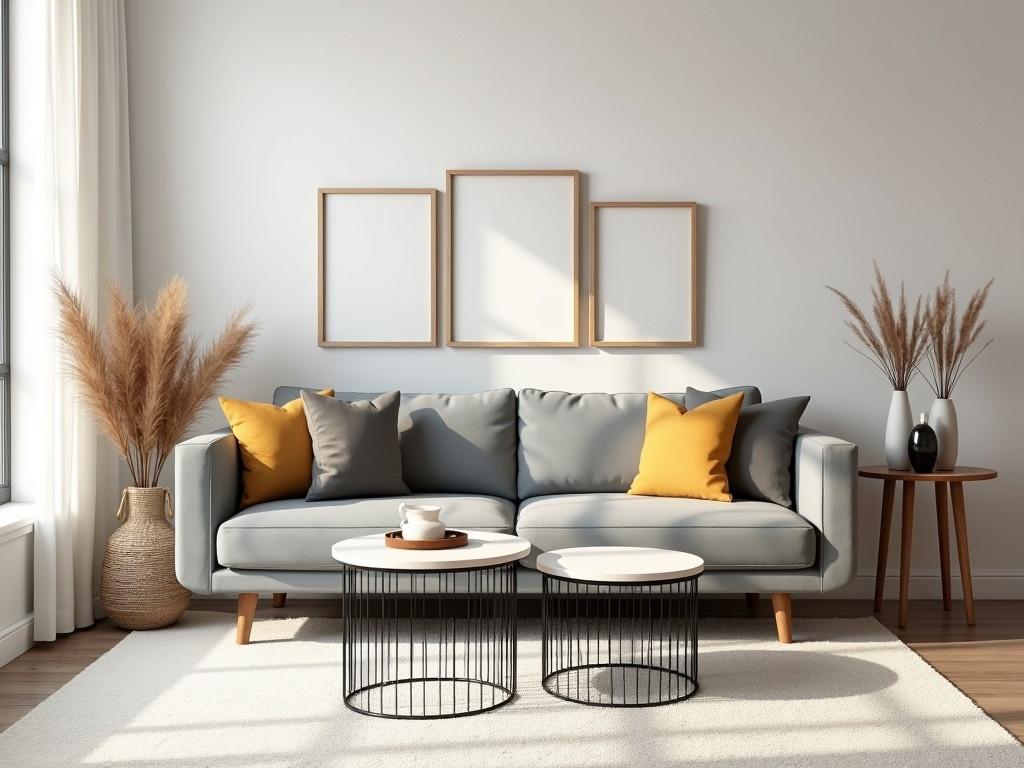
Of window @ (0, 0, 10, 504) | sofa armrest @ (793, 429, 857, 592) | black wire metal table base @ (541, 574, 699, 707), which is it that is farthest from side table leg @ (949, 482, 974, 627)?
window @ (0, 0, 10, 504)

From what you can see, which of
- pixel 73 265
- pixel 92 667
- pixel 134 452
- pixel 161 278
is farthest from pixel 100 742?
pixel 161 278

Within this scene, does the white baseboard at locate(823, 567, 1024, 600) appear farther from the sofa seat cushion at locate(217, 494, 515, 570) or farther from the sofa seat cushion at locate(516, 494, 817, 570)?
the sofa seat cushion at locate(217, 494, 515, 570)

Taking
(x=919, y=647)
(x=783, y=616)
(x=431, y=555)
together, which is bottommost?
(x=919, y=647)

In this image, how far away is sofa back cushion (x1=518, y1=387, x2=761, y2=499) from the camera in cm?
425

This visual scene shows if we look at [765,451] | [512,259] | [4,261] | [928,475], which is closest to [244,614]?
[4,261]

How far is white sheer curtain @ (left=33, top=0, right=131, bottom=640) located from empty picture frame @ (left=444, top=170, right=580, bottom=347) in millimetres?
1448

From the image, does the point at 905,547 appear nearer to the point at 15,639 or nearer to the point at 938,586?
the point at 938,586

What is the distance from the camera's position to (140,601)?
400 centimetres

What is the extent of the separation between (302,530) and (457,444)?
831 mm

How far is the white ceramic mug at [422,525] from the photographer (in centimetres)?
312

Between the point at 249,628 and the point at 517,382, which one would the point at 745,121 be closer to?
the point at 517,382

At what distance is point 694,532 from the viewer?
3.70 meters

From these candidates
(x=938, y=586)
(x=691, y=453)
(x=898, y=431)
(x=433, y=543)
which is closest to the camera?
(x=433, y=543)

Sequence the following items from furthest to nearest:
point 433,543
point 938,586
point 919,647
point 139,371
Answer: point 938,586 < point 139,371 < point 919,647 < point 433,543
